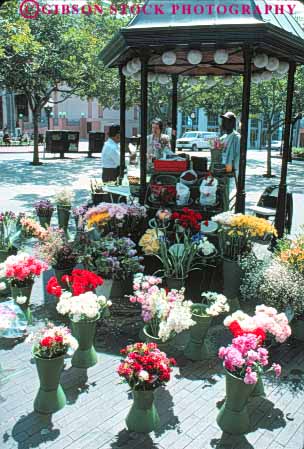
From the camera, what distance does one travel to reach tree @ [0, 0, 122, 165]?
17.5m

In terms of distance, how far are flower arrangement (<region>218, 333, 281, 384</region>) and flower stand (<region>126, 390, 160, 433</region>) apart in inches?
24.1

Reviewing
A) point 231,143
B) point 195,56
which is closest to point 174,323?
point 195,56

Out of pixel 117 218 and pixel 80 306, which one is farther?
pixel 117 218

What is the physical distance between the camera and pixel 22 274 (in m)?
4.83

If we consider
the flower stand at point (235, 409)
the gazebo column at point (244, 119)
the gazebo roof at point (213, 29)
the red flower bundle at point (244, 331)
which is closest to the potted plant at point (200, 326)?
the red flower bundle at point (244, 331)

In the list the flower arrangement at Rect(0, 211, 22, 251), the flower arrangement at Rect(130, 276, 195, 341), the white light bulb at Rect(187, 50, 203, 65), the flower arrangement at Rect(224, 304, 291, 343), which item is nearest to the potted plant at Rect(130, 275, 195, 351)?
the flower arrangement at Rect(130, 276, 195, 341)

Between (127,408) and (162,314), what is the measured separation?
0.81 metres

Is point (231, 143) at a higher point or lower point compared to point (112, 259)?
higher

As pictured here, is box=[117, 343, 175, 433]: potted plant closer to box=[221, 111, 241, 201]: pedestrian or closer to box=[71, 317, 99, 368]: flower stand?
box=[71, 317, 99, 368]: flower stand

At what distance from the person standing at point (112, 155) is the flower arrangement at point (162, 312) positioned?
15.6 ft

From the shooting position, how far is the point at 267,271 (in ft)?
15.7

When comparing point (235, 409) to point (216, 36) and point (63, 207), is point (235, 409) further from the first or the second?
point (63, 207)

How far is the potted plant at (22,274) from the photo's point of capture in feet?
15.9

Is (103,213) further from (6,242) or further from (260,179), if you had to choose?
(260,179)
